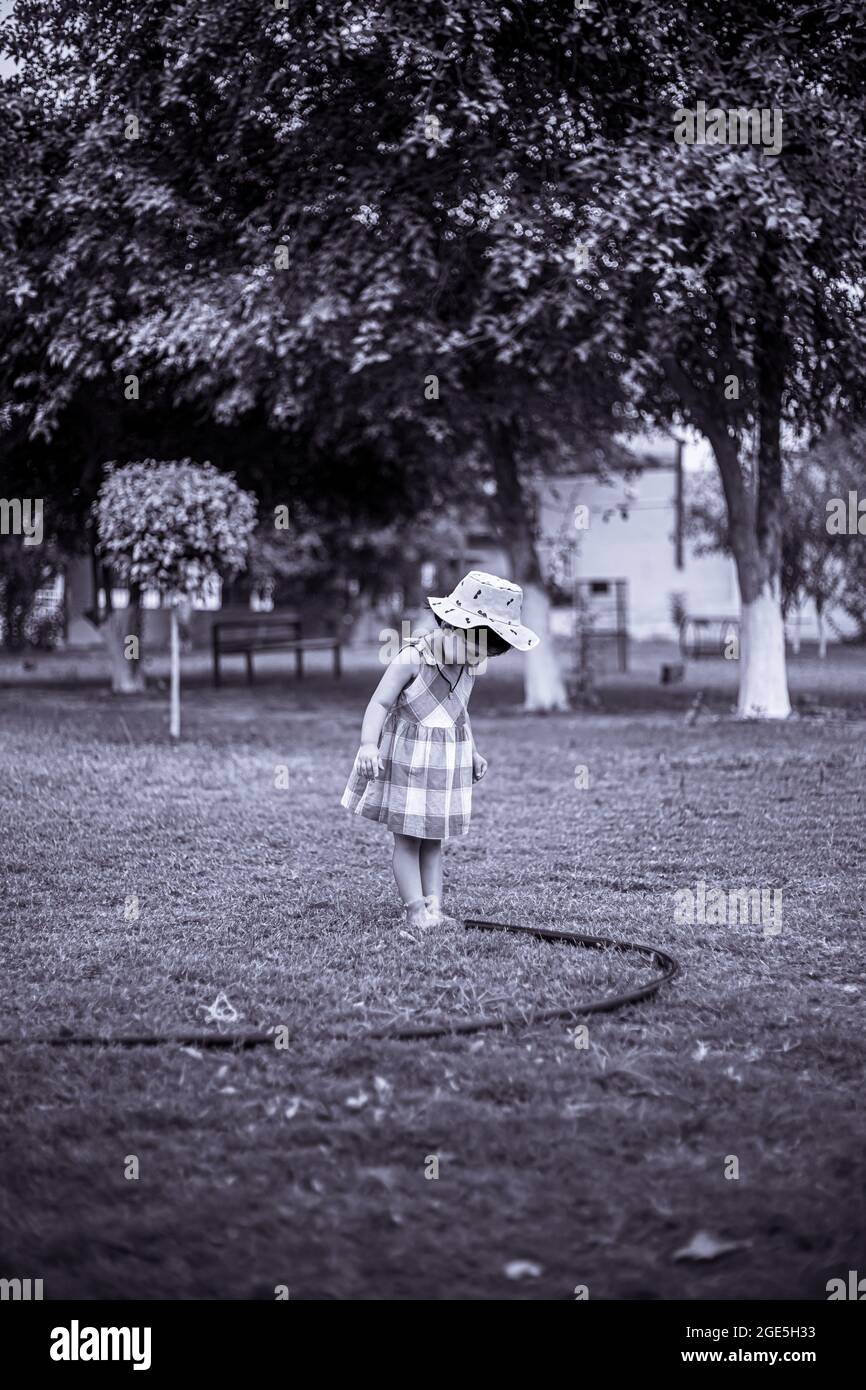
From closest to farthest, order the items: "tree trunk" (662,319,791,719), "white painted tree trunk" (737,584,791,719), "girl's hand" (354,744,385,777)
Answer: "girl's hand" (354,744,385,777)
"tree trunk" (662,319,791,719)
"white painted tree trunk" (737,584,791,719)

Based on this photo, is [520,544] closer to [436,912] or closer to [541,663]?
[541,663]

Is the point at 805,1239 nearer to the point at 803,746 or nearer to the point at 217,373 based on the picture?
the point at 803,746

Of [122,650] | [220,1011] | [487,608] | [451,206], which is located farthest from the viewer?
[122,650]

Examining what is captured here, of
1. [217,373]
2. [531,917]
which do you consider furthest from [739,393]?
[531,917]

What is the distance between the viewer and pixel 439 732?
5387 mm

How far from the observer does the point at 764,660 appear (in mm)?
14672

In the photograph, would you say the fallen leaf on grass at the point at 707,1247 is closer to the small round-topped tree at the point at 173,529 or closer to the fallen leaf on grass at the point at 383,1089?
the fallen leaf on grass at the point at 383,1089

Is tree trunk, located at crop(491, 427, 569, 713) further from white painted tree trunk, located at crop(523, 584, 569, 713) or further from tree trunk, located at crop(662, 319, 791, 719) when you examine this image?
tree trunk, located at crop(662, 319, 791, 719)

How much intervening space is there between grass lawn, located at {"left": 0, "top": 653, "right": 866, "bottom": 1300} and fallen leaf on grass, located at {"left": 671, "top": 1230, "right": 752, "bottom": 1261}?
0.05 feet

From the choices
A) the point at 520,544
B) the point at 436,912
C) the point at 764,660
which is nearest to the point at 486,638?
the point at 436,912

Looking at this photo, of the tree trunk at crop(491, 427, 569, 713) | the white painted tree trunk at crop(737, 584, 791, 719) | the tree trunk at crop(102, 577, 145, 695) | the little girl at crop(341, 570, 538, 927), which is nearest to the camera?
the little girl at crop(341, 570, 538, 927)

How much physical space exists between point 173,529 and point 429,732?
7619 mm

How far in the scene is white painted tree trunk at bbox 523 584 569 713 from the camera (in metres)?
16.3

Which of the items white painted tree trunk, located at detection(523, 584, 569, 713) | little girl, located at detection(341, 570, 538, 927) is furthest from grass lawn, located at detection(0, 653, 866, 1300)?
white painted tree trunk, located at detection(523, 584, 569, 713)
